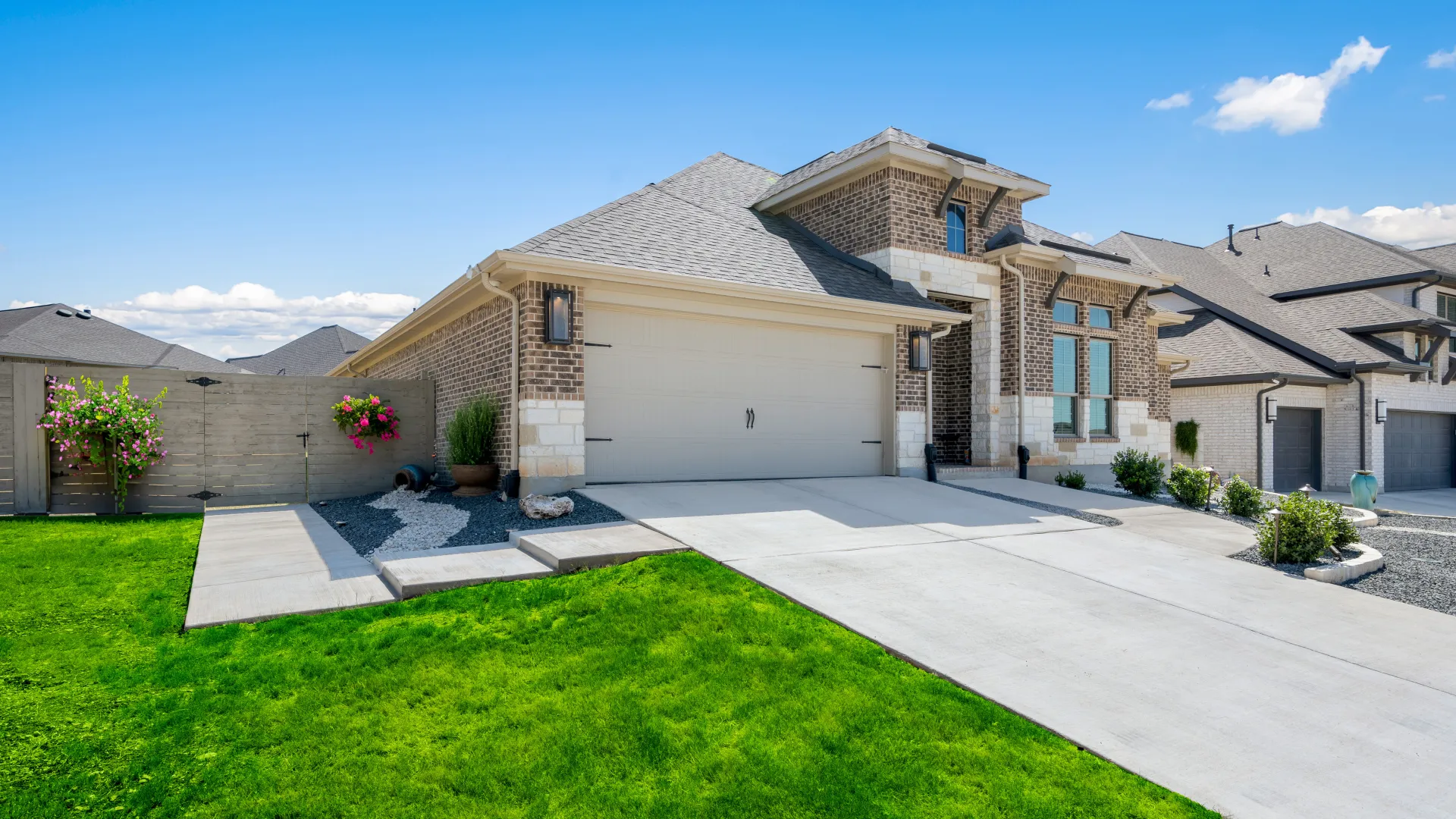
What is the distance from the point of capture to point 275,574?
5.76m

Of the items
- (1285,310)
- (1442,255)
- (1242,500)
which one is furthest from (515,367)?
(1442,255)

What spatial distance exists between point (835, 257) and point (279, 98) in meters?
8.68

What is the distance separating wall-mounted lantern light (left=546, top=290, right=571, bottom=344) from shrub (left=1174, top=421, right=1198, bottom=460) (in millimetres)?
16208

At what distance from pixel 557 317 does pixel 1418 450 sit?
24.7 meters

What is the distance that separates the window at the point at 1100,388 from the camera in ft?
47.1

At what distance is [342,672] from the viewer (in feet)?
12.8

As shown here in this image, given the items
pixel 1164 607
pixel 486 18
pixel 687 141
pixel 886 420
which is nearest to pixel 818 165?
pixel 687 141

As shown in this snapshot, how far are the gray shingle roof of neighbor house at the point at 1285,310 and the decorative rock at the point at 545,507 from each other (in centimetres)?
1845

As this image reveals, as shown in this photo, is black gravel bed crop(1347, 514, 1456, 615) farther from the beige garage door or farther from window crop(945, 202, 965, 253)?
window crop(945, 202, 965, 253)

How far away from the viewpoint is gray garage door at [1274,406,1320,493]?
60.1ft

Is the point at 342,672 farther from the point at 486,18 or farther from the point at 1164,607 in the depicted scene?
the point at 486,18

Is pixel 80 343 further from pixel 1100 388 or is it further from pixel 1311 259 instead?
pixel 1311 259

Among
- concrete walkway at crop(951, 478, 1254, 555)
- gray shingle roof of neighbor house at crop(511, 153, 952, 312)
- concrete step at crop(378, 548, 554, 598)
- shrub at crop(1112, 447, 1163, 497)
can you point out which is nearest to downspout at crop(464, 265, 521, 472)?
gray shingle roof of neighbor house at crop(511, 153, 952, 312)

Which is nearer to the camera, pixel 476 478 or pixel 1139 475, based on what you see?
pixel 476 478
